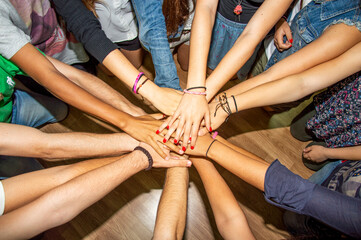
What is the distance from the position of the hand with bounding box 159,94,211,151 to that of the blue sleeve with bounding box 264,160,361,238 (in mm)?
414

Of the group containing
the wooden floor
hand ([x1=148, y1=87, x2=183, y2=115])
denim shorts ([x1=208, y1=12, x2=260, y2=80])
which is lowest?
the wooden floor

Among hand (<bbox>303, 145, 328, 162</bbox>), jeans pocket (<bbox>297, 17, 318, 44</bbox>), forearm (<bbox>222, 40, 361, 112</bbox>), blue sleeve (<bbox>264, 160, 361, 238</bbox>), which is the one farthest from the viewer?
hand (<bbox>303, 145, 328, 162</bbox>)

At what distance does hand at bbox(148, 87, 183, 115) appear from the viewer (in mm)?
1225

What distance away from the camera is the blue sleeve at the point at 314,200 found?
0.78m

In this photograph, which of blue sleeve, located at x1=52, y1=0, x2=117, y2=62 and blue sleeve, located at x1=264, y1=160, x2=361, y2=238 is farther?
blue sleeve, located at x1=52, y1=0, x2=117, y2=62

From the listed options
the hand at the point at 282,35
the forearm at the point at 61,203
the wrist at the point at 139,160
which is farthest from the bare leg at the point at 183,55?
the forearm at the point at 61,203

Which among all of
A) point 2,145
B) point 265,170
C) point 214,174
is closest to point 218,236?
point 214,174

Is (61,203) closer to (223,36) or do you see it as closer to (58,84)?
(58,84)

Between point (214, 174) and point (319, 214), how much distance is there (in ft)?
1.64

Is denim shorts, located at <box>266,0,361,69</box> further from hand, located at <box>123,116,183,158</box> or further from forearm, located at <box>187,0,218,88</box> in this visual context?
hand, located at <box>123,116,183,158</box>

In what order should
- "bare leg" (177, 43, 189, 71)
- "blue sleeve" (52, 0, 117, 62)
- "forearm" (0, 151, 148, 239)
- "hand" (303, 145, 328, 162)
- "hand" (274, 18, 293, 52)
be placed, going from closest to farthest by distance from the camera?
"forearm" (0, 151, 148, 239)
"blue sleeve" (52, 0, 117, 62)
"hand" (274, 18, 293, 52)
"hand" (303, 145, 328, 162)
"bare leg" (177, 43, 189, 71)

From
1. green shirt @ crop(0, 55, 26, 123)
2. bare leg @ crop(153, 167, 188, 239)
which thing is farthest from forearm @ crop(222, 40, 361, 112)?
green shirt @ crop(0, 55, 26, 123)

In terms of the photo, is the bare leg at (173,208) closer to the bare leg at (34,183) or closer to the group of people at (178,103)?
the group of people at (178,103)

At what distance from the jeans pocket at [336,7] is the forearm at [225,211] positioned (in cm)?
99
